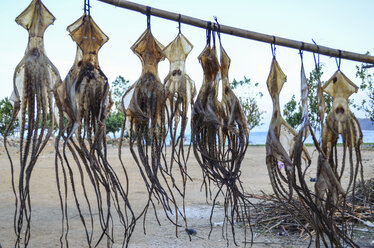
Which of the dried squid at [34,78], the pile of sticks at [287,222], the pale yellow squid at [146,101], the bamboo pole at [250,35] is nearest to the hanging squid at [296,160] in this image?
the bamboo pole at [250,35]

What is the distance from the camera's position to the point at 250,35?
156 centimetres

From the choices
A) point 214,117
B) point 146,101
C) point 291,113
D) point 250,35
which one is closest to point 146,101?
point 146,101

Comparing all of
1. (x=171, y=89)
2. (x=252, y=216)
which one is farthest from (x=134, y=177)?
(x=171, y=89)

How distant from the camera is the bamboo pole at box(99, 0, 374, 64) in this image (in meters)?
1.46

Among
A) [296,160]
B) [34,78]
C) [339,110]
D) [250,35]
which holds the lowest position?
[296,160]

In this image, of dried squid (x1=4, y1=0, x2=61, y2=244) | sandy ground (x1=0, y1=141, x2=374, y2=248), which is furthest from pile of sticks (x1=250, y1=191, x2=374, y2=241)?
dried squid (x1=4, y1=0, x2=61, y2=244)

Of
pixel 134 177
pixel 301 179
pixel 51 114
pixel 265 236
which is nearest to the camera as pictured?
pixel 51 114

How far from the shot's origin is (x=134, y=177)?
8.82 metres

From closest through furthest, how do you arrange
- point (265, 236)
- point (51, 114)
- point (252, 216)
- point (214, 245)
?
point (51, 114) < point (214, 245) < point (265, 236) < point (252, 216)

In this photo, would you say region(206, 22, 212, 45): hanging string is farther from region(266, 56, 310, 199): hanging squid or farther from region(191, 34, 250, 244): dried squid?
region(266, 56, 310, 199): hanging squid

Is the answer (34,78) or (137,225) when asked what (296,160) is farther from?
(137,225)

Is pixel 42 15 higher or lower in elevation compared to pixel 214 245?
higher

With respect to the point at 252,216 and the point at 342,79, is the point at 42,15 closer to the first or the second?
the point at 342,79

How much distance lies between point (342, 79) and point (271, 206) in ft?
10.6
